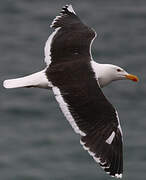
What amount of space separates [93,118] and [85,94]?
35cm

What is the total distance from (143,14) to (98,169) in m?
5.96

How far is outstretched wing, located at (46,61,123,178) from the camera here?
10.4 metres

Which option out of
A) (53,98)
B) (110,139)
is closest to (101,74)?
(110,139)

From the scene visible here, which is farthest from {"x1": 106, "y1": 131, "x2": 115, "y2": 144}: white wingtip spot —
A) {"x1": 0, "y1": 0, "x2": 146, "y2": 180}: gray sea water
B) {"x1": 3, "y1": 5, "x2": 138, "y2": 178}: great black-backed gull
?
{"x1": 0, "y1": 0, "x2": 146, "y2": 180}: gray sea water

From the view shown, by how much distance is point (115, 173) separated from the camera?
10.3 m

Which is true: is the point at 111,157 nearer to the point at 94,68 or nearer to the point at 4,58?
the point at 94,68

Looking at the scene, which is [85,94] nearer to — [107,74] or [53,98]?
[107,74]

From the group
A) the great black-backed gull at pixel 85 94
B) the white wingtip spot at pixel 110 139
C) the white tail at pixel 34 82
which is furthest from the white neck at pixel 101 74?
the white wingtip spot at pixel 110 139

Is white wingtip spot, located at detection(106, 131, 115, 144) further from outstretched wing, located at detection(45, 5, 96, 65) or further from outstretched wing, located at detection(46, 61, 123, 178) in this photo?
outstretched wing, located at detection(45, 5, 96, 65)

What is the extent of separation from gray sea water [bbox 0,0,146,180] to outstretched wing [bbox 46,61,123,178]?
209 inches

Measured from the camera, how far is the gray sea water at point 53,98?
53.9 feet

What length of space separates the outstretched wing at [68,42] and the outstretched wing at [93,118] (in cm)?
68

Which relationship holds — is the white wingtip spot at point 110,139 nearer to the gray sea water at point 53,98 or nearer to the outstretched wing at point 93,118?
the outstretched wing at point 93,118

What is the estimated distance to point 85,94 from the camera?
423 inches
